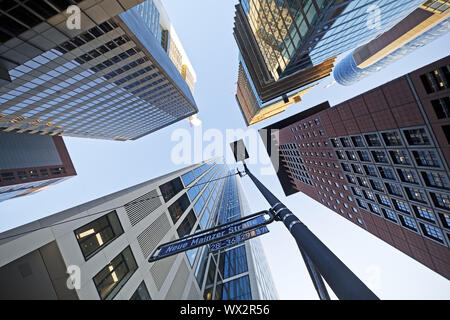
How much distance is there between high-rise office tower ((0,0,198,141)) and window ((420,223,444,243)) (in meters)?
41.4

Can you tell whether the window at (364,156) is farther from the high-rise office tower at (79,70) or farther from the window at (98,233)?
the high-rise office tower at (79,70)

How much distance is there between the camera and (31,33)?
16.3 m

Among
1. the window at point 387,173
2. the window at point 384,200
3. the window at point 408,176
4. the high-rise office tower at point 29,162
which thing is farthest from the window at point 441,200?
the high-rise office tower at point 29,162

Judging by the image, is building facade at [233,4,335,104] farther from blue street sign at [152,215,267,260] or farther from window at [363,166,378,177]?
blue street sign at [152,215,267,260]

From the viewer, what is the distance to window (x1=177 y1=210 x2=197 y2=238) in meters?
23.0

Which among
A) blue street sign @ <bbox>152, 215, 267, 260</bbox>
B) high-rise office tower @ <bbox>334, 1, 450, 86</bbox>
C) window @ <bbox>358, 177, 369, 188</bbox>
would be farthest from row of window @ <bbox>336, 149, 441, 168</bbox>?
high-rise office tower @ <bbox>334, 1, 450, 86</bbox>

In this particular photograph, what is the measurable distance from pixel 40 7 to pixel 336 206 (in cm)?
6255

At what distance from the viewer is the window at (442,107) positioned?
58.3ft

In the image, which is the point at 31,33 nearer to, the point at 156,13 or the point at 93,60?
the point at 93,60

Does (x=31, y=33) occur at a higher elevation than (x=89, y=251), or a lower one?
higher

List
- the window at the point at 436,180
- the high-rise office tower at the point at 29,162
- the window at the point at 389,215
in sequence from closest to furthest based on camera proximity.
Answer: the window at the point at 436,180
the window at the point at 389,215
the high-rise office tower at the point at 29,162

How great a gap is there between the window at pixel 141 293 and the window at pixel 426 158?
30441 mm

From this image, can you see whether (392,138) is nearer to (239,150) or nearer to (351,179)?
(351,179)
